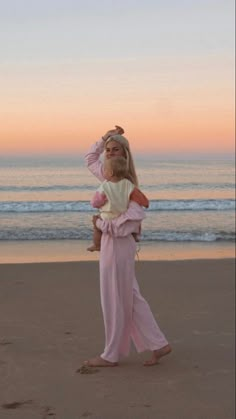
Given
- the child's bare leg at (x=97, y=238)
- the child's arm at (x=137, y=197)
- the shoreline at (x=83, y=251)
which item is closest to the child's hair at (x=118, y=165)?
the child's arm at (x=137, y=197)

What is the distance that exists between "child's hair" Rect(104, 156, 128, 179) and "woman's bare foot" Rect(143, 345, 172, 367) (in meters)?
1.07

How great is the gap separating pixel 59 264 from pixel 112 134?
4598 mm

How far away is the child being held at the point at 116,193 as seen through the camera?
3568 millimetres

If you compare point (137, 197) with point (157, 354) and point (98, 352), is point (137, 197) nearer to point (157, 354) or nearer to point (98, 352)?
point (157, 354)

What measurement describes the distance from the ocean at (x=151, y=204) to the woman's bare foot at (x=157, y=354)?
3180 millimetres

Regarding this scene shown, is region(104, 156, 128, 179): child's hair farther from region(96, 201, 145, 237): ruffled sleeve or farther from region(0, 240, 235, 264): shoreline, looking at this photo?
region(0, 240, 235, 264): shoreline

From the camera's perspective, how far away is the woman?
11.8ft

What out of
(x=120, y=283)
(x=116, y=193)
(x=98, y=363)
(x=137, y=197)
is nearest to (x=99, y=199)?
(x=116, y=193)

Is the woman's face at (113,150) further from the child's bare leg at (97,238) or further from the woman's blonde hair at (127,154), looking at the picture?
the child's bare leg at (97,238)

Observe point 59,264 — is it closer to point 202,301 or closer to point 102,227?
point 202,301

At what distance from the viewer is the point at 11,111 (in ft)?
10.6

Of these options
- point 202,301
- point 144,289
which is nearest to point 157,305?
point 202,301

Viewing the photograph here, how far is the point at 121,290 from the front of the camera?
12.2ft

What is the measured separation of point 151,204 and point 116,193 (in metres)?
12.3
